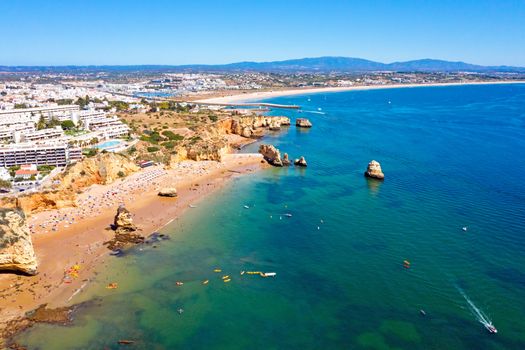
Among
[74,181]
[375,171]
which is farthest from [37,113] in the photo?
[375,171]

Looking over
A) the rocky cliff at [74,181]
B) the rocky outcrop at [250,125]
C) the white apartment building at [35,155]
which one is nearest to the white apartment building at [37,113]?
the white apartment building at [35,155]

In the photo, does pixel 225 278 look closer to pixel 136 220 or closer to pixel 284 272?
pixel 284 272

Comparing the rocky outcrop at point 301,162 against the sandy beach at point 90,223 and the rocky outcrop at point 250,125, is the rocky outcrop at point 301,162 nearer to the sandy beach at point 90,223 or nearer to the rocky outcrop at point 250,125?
the sandy beach at point 90,223

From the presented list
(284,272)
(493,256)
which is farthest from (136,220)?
(493,256)

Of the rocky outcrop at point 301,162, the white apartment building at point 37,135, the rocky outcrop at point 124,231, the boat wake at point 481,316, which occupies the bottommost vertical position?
the boat wake at point 481,316

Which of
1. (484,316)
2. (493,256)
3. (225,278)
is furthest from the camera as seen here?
(493,256)
